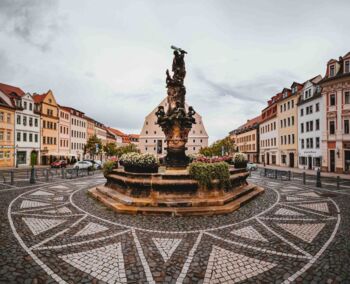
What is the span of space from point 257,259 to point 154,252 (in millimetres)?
2224

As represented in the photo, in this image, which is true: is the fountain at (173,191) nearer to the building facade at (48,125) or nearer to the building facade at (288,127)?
the building facade at (288,127)

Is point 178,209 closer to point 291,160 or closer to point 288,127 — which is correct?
point 291,160

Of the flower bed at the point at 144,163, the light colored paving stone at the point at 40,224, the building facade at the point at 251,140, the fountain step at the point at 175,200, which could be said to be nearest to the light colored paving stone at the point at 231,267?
the fountain step at the point at 175,200

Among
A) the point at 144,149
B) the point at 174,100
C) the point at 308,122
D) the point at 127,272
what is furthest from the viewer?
the point at 144,149

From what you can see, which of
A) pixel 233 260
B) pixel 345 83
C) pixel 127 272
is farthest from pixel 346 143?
pixel 127 272

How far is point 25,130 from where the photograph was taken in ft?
133

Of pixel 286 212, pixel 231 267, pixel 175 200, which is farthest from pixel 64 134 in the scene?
pixel 231 267

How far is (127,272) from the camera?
4.20 meters

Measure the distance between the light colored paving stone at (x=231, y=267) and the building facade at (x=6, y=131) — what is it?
41.6 meters

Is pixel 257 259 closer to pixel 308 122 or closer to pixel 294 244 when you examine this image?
pixel 294 244

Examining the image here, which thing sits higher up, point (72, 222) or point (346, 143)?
point (346, 143)

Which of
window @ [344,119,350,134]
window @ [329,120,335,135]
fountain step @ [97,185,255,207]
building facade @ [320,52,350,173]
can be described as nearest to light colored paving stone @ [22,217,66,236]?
fountain step @ [97,185,255,207]

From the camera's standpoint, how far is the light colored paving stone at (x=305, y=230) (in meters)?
6.00

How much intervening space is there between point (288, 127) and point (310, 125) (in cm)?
704
